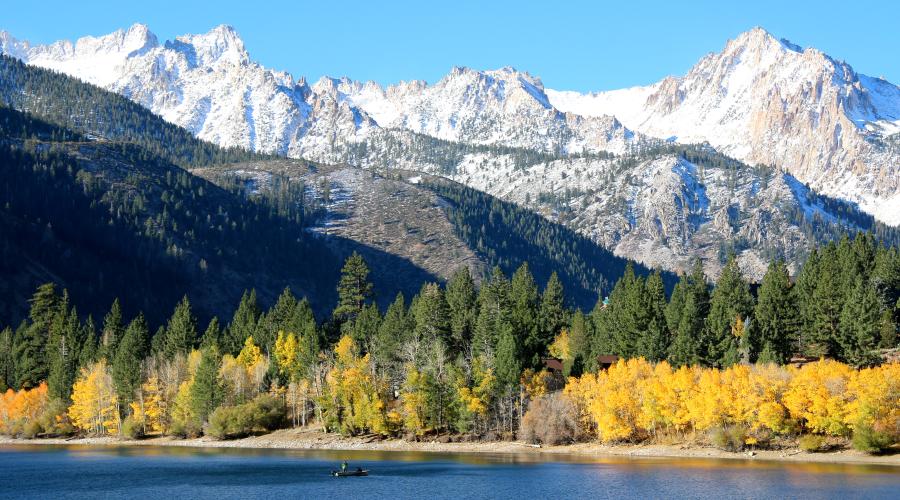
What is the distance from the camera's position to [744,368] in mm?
125188

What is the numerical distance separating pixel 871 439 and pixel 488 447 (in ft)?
155

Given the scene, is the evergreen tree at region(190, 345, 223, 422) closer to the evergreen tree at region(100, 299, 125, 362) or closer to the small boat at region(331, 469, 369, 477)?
the evergreen tree at region(100, 299, 125, 362)

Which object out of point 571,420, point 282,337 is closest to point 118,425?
point 282,337

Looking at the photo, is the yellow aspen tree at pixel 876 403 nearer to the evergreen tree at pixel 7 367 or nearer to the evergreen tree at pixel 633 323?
the evergreen tree at pixel 633 323

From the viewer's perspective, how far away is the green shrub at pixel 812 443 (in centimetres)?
11575

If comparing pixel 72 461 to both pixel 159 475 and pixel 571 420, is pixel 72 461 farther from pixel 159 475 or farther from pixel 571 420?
pixel 571 420

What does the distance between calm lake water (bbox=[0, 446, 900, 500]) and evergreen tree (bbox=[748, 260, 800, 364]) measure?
2594 cm

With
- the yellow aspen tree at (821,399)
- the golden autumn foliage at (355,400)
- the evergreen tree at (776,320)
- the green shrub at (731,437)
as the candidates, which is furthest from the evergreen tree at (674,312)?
the golden autumn foliage at (355,400)

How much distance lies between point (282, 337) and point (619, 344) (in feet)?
172

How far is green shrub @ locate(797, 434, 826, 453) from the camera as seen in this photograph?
11575 cm

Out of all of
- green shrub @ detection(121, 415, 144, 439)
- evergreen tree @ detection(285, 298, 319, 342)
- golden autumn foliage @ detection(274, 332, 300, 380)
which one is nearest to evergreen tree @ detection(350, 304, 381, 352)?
evergreen tree @ detection(285, 298, 319, 342)

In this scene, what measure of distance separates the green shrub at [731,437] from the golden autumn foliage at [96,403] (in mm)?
90419

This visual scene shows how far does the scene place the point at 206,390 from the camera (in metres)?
152

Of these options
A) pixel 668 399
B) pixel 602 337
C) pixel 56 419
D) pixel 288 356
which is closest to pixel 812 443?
pixel 668 399
